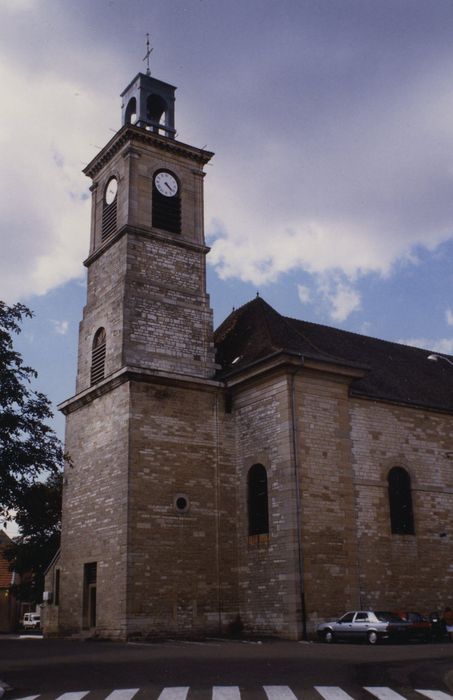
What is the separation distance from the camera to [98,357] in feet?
96.7

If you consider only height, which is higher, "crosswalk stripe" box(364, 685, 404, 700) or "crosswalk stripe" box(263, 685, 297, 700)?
"crosswalk stripe" box(263, 685, 297, 700)

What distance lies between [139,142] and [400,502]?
17.3 meters

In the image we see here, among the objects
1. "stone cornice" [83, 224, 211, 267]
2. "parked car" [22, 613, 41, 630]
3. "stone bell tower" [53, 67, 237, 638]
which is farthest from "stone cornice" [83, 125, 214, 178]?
"parked car" [22, 613, 41, 630]

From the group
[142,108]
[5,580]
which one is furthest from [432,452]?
[5,580]

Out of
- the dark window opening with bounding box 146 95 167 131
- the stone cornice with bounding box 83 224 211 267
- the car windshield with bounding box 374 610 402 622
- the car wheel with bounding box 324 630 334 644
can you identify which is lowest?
the car wheel with bounding box 324 630 334 644

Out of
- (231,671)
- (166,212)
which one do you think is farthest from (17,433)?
(166,212)

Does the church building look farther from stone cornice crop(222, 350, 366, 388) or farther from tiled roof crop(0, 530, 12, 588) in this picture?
tiled roof crop(0, 530, 12, 588)

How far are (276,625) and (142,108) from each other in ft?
69.4

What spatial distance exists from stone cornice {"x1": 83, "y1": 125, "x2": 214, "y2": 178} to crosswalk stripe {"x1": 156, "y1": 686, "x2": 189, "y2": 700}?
77.7ft

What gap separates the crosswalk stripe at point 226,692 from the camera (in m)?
10.4

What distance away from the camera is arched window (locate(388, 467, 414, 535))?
27.4m

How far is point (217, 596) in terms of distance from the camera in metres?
25.9

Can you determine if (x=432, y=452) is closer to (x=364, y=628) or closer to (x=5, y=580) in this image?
(x=364, y=628)

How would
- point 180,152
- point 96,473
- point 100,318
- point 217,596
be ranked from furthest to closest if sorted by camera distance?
1. point 180,152
2. point 100,318
3. point 96,473
4. point 217,596
